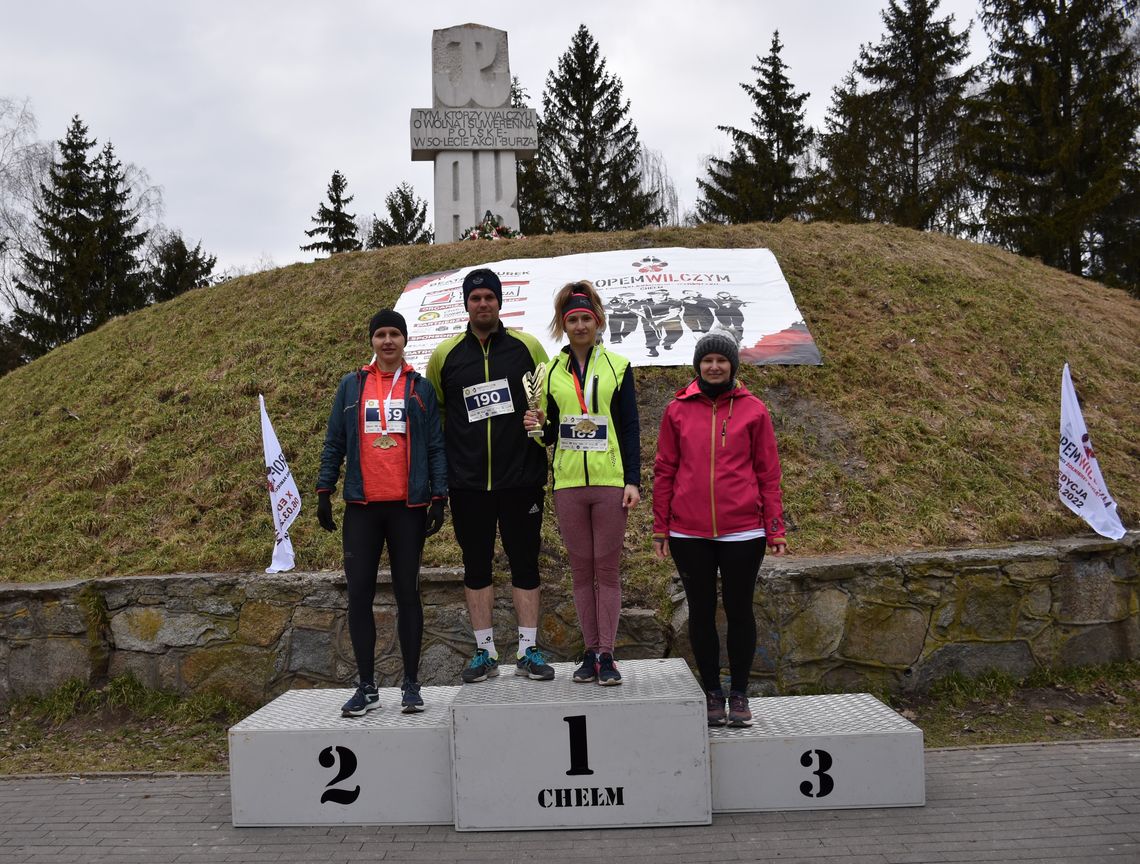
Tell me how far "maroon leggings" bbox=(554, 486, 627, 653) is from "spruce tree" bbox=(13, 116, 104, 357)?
28.1m

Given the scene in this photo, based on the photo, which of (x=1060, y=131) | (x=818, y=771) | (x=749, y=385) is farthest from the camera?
(x=1060, y=131)

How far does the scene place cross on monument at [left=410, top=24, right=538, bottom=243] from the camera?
48.8 feet

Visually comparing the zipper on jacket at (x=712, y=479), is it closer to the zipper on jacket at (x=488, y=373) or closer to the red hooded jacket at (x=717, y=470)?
the red hooded jacket at (x=717, y=470)

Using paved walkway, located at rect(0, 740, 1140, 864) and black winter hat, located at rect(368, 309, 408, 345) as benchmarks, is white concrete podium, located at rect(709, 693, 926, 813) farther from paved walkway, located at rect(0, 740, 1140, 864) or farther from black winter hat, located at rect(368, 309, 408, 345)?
black winter hat, located at rect(368, 309, 408, 345)

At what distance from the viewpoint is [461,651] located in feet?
19.2

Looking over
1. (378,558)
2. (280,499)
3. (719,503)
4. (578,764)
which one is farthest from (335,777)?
(280,499)

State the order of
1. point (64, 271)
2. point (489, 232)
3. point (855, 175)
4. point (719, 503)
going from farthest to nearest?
point (64, 271) < point (855, 175) < point (489, 232) < point (719, 503)

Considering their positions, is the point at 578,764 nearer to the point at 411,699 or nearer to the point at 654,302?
the point at 411,699

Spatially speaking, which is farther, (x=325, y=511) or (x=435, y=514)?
(x=325, y=511)

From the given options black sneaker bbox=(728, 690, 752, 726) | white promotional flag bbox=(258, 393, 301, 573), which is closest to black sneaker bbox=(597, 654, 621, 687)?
black sneaker bbox=(728, 690, 752, 726)

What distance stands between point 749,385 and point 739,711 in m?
4.73

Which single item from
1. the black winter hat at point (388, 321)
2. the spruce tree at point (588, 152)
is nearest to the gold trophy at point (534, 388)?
the black winter hat at point (388, 321)

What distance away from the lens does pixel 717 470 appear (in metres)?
4.25

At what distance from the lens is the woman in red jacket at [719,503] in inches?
167
